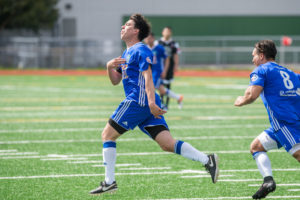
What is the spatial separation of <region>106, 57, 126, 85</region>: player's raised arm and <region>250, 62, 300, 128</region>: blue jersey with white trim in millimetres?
1507

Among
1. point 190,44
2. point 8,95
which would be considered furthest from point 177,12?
point 8,95

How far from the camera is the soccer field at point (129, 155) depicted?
711cm

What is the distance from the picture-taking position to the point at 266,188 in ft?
20.1

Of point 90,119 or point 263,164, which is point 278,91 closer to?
point 263,164

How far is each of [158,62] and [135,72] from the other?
9.73 m

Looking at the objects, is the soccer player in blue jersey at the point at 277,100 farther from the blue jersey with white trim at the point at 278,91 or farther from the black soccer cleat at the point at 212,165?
the black soccer cleat at the point at 212,165

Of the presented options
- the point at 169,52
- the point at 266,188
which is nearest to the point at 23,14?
the point at 169,52

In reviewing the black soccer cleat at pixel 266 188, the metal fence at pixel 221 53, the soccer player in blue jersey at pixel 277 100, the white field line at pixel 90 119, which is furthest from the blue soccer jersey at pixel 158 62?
the metal fence at pixel 221 53

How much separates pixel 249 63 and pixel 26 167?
3073cm

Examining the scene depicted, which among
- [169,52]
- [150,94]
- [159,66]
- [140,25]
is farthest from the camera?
[169,52]

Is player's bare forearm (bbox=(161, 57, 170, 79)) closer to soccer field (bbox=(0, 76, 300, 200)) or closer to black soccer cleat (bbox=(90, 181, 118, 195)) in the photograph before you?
soccer field (bbox=(0, 76, 300, 200))

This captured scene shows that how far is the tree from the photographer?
37594 mm

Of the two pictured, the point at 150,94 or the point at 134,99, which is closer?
the point at 150,94

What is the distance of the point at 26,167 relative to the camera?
850cm
